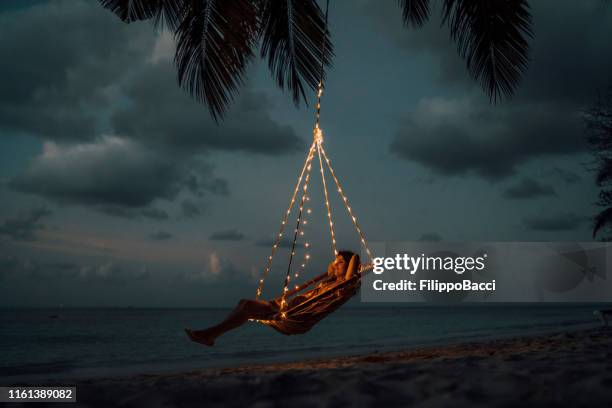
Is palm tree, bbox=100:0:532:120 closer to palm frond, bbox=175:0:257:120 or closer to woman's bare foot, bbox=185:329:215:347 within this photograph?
palm frond, bbox=175:0:257:120

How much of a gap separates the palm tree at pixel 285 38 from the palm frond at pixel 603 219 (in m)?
5.27

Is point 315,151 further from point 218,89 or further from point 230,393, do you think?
point 230,393

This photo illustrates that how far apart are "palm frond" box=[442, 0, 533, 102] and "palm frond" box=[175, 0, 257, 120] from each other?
4.07 ft

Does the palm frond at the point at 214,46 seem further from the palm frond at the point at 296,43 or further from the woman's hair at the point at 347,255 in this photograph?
the woman's hair at the point at 347,255

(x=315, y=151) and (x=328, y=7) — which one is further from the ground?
(x=328, y=7)

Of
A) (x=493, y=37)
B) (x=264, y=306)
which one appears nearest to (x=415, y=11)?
(x=493, y=37)

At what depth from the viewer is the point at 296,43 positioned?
3.21 m

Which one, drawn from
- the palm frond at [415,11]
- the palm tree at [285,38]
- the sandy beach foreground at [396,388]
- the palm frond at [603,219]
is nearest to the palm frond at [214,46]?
the palm tree at [285,38]

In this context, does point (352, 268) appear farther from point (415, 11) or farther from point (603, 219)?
point (603, 219)

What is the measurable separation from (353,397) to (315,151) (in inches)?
88.4

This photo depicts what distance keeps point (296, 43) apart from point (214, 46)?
53 centimetres

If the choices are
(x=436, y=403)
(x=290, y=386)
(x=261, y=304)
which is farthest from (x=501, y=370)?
(x=261, y=304)

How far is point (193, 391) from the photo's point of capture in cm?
156

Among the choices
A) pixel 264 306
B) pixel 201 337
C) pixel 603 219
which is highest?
pixel 603 219
